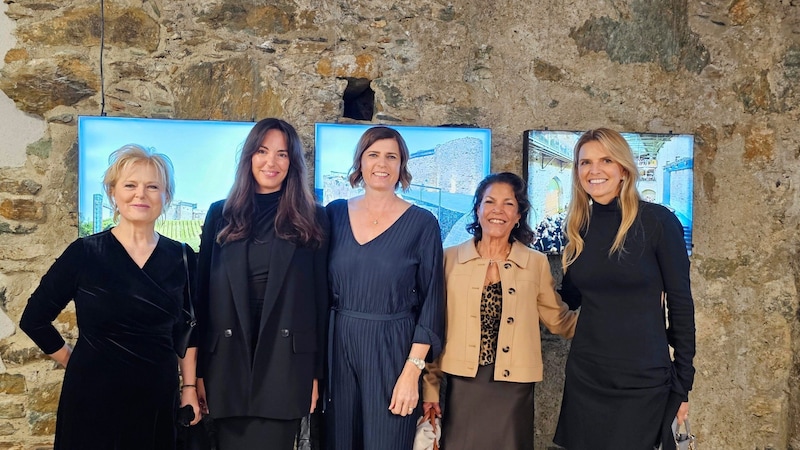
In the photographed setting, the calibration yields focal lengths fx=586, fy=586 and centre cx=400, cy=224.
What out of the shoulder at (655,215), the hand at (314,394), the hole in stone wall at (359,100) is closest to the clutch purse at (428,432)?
the hand at (314,394)

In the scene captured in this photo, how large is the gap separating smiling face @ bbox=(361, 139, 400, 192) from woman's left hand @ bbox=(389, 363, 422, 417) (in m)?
0.66

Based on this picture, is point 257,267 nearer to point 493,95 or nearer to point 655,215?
point 655,215

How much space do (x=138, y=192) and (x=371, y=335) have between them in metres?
0.89

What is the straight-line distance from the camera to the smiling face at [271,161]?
2.00 meters

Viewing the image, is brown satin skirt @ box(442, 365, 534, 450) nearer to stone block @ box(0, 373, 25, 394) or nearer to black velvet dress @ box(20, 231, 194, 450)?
black velvet dress @ box(20, 231, 194, 450)

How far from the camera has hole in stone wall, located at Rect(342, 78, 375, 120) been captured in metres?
2.75

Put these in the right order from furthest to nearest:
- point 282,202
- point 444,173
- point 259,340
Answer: point 444,173, point 282,202, point 259,340

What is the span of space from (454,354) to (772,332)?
178cm

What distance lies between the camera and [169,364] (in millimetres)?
1888

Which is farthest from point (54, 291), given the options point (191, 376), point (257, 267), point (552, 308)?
point (552, 308)

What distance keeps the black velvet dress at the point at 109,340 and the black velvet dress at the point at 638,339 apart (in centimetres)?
143

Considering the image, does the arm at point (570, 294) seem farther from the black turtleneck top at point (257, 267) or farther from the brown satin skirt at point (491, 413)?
the black turtleneck top at point (257, 267)

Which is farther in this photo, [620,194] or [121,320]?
[620,194]

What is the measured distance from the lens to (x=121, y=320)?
5.84ft
